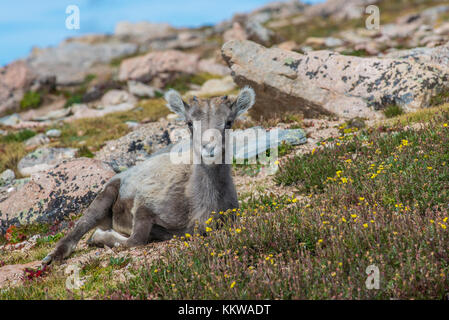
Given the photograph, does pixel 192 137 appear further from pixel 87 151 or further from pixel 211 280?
pixel 87 151

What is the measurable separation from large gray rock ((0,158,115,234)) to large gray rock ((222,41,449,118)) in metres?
6.54

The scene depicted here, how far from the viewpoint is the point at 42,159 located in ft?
54.0

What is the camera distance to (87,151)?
16.3 meters

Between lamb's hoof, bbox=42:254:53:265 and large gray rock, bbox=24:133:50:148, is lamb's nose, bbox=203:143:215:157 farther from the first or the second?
large gray rock, bbox=24:133:50:148

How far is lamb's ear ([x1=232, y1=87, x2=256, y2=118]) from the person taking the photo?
7.50 m

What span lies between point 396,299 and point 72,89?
Result: 3535 centimetres

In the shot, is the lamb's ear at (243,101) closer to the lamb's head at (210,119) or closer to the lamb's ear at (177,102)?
the lamb's head at (210,119)

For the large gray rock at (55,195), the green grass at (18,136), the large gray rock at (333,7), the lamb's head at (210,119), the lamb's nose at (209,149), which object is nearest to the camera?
the lamb's nose at (209,149)

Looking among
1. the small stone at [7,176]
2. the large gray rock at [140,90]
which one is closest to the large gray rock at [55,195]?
the small stone at [7,176]

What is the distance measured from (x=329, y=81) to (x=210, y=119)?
9.46m

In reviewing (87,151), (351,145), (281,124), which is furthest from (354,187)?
(87,151)

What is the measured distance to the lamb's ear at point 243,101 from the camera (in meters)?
7.50

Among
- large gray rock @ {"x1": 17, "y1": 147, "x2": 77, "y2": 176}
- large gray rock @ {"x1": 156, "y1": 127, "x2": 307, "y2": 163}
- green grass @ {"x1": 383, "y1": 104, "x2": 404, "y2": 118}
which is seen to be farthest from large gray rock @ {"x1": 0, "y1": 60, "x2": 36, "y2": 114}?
green grass @ {"x1": 383, "y1": 104, "x2": 404, "y2": 118}
